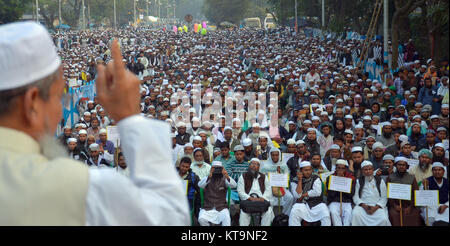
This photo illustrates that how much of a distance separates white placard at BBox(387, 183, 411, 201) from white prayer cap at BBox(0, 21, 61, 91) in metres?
5.91

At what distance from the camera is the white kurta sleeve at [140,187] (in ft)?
3.53

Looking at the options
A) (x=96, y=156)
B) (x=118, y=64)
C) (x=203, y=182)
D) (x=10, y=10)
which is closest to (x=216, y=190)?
(x=203, y=182)

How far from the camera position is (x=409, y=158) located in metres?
7.91

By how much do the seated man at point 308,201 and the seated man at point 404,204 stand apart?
2.48 feet

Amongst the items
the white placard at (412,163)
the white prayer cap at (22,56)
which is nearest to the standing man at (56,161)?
the white prayer cap at (22,56)

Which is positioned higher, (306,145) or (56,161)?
(56,161)

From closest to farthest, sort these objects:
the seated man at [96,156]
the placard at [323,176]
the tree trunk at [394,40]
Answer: the placard at [323,176]
the seated man at [96,156]
the tree trunk at [394,40]

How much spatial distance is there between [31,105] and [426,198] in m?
5.89

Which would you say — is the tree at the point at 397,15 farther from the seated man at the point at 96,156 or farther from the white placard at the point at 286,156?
the seated man at the point at 96,156

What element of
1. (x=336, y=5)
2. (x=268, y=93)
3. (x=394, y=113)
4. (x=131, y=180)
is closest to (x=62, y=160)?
(x=131, y=180)

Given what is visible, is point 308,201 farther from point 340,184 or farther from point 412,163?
point 412,163

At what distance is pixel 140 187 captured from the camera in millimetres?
1111

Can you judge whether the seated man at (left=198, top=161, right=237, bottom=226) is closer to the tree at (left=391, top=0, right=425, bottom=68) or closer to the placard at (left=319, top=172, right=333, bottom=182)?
the placard at (left=319, top=172, right=333, bottom=182)

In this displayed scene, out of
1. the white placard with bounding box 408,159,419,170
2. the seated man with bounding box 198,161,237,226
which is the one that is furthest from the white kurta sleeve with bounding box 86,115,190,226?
the white placard with bounding box 408,159,419,170
